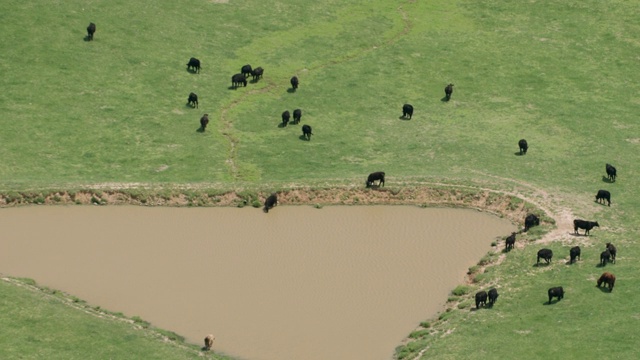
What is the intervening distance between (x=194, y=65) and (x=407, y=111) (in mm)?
15992

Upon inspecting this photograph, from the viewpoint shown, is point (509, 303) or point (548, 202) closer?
point (509, 303)

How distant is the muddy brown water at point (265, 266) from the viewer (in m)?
59.6

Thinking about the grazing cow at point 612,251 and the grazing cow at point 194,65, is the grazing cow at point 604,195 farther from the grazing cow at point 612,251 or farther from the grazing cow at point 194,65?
the grazing cow at point 194,65

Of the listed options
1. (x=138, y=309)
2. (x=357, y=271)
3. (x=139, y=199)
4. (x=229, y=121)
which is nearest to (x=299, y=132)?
(x=229, y=121)

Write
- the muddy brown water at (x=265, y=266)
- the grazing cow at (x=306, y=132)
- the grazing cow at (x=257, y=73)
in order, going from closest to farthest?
the muddy brown water at (x=265, y=266) < the grazing cow at (x=306, y=132) < the grazing cow at (x=257, y=73)

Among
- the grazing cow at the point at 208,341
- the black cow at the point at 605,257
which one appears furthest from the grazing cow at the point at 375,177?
the grazing cow at the point at 208,341

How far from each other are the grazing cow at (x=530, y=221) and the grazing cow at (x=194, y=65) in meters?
31.0

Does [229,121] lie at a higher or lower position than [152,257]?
higher

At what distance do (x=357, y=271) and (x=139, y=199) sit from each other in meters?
14.8

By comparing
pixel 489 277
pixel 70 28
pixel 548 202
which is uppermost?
pixel 70 28

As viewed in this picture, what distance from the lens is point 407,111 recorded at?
3378 inches

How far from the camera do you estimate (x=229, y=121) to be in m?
84.2

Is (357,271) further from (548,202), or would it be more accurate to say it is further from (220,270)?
(548,202)

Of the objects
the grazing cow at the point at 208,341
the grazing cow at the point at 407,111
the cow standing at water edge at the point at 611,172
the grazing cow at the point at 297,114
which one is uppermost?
the grazing cow at the point at 407,111
